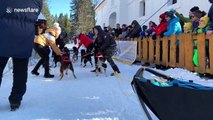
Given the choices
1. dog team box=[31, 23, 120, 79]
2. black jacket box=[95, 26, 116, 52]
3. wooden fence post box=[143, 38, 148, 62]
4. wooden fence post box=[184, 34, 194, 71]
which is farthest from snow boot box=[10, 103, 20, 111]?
wooden fence post box=[143, 38, 148, 62]

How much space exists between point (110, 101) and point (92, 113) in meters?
0.90

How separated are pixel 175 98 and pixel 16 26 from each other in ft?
9.77

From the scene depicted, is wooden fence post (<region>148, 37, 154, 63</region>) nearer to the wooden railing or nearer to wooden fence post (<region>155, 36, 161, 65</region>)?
the wooden railing

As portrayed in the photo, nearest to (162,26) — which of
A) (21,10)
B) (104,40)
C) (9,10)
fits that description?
(104,40)

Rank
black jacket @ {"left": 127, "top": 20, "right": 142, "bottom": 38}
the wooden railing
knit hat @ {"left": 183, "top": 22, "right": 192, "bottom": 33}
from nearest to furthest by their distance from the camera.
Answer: the wooden railing → knit hat @ {"left": 183, "top": 22, "right": 192, "bottom": 33} → black jacket @ {"left": 127, "top": 20, "right": 142, "bottom": 38}

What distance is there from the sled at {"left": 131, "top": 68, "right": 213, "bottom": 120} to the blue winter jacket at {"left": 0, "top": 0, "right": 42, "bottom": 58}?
2459 millimetres

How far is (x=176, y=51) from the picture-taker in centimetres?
1028

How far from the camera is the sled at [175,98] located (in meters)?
3.06

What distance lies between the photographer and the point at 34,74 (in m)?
10.9

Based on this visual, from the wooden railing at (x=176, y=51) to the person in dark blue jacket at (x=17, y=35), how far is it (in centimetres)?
451

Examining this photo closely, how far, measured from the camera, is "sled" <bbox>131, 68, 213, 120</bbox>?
120 inches

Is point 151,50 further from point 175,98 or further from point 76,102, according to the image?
point 175,98

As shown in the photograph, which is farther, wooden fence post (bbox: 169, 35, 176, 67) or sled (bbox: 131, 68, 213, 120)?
wooden fence post (bbox: 169, 35, 176, 67)

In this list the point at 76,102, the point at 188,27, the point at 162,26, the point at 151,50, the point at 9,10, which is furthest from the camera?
the point at 151,50
